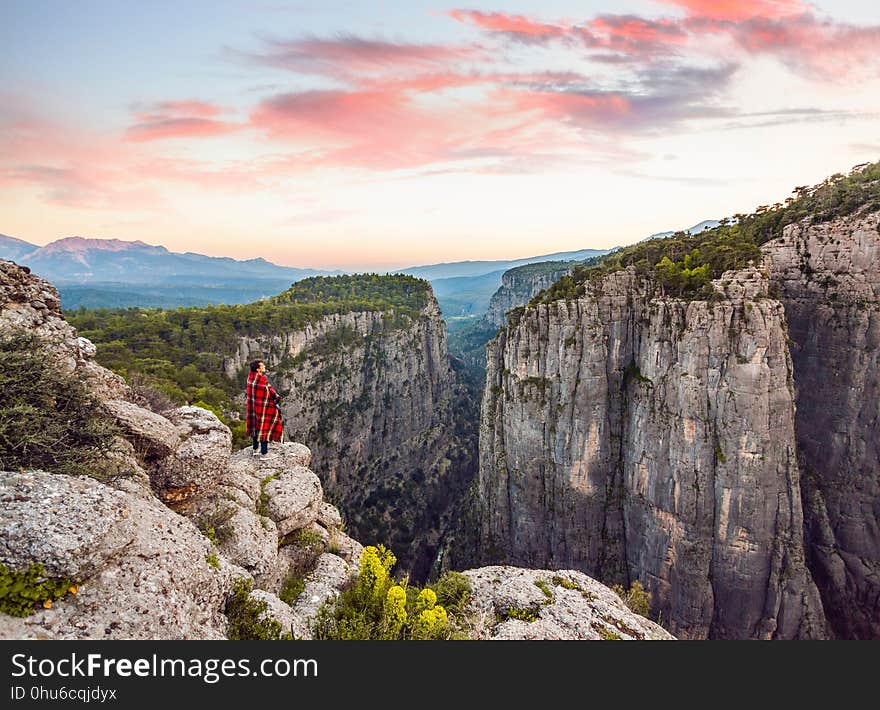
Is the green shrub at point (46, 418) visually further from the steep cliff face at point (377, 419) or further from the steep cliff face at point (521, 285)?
the steep cliff face at point (521, 285)

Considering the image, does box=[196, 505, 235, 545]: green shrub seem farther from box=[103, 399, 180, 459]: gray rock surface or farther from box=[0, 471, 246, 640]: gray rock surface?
box=[0, 471, 246, 640]: gray rock surface

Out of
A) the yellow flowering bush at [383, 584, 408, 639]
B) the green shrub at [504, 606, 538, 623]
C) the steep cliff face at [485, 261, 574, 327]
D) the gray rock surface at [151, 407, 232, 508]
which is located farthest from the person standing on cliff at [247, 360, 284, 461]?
the steep cliff face at [485, 261, 574, 327]

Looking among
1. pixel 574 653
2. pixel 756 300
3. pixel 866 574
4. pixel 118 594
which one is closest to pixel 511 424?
pixel 756 300

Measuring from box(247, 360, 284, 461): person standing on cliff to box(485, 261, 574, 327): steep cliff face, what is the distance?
124413 mm

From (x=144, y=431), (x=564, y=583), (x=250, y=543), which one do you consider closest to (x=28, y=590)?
(x=144, y=431)

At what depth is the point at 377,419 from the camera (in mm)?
64438

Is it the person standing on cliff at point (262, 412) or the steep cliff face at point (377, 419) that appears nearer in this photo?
the person standing on cliff at point (262, 412)

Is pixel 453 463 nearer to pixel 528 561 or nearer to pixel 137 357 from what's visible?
pixel 528 561

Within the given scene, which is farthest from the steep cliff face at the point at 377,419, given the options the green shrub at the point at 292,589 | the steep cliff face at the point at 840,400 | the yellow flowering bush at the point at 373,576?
the yellow flowering bush at the point at 373,576

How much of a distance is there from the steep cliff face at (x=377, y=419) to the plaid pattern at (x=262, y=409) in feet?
114

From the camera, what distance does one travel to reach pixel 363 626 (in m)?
7.70

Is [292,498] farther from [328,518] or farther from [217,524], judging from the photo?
[217,524]

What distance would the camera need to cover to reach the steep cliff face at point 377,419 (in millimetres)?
50562

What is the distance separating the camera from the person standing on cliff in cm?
1220
